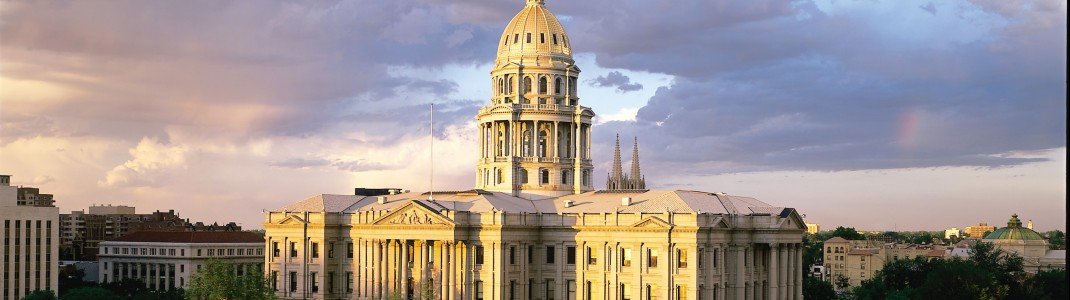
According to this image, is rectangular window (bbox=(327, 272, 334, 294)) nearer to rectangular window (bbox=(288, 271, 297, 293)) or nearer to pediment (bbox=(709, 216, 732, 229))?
rectangular window (bbox=(288, 271, 297, 293))

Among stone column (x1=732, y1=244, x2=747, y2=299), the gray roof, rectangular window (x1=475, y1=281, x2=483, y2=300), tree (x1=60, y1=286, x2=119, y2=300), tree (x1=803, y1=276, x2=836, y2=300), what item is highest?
the gray roof

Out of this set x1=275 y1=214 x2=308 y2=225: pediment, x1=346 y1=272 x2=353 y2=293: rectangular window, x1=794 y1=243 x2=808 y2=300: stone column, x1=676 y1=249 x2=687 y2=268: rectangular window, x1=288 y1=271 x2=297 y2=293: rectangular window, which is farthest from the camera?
x1=288 y1=271 x2=297 y2=293: rectangular window

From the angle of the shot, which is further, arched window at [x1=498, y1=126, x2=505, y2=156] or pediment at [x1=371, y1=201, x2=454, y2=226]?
arched window at [x1=498, y1=126, x2=505, y2=156]

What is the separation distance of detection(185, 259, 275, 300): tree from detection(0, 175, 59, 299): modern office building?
44.8m

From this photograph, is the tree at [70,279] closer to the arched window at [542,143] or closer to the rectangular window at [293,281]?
the rectangular window at [293,281]

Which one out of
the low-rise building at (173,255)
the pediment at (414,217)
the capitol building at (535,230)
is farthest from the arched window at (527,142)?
the low-rise building at (173,255)

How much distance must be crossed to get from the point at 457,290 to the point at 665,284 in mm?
19935

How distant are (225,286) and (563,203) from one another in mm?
32984

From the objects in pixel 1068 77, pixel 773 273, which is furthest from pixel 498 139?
pixel 1068 77

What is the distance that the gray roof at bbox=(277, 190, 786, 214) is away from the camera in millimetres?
117375

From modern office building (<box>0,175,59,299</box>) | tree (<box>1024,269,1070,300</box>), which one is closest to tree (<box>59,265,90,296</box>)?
modern office building (<box>0,175,59,299</box>)

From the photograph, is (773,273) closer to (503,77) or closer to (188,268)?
(503,77)

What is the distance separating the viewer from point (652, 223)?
11338 centimetres

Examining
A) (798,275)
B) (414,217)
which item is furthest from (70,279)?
(798,275)
